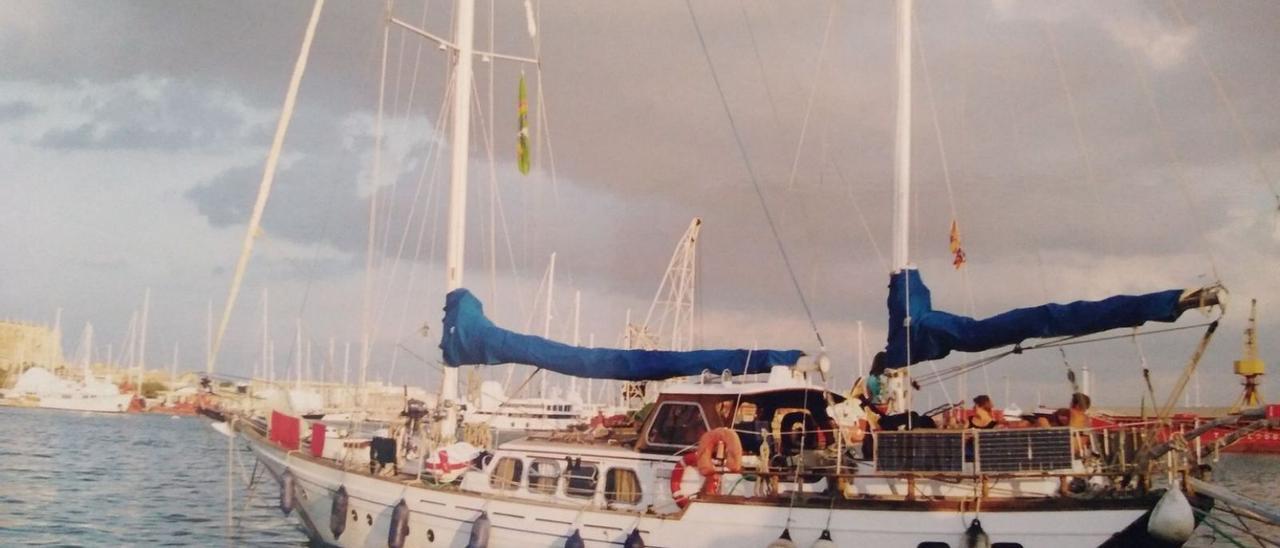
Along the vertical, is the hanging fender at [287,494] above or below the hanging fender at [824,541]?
below

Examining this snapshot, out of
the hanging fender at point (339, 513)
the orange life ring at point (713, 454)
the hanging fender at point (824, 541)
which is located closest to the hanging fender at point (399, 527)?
the hanging fender at point (339, 513)

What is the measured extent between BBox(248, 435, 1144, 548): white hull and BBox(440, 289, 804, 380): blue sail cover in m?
2.77

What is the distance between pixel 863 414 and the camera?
50.7ft

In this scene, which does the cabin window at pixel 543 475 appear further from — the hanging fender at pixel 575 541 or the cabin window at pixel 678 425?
the cabin window at pixel 678 425

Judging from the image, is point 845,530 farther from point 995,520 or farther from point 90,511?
point 90,511

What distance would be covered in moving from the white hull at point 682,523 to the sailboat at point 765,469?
3 cm

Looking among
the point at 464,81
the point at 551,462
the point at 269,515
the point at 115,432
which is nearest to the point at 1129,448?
the point at 551,462

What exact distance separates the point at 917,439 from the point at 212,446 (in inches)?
2547

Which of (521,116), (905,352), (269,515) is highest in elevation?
(521,116)

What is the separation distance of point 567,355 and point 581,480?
2399 mm

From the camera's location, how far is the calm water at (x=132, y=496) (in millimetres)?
25859

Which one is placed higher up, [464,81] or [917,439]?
[464,81]

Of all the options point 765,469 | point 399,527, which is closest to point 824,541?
point 765,469

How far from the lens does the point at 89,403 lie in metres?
110
